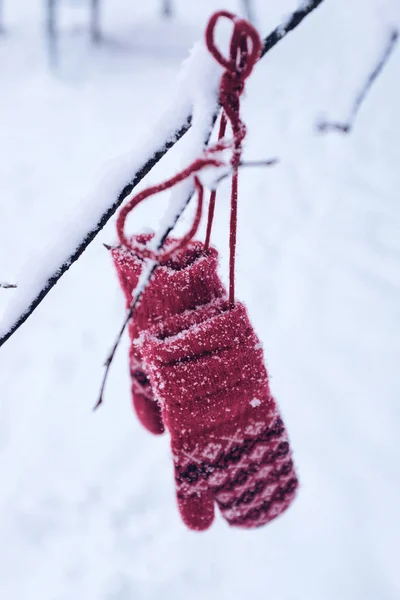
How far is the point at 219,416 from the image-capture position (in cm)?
97

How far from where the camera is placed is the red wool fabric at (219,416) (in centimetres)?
88

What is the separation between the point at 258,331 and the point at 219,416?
106cm

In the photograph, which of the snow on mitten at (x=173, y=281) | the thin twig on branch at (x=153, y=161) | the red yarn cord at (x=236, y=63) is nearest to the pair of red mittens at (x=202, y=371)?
the snow on mitten at (x=173, y=281)

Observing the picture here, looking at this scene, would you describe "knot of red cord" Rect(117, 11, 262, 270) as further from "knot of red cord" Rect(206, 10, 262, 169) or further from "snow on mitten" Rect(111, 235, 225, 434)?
"snow on mitten" Rect(111, 235, 225, 434)

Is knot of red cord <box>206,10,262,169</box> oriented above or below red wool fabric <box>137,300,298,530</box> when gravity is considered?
above

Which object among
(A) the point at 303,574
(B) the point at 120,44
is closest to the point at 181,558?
(A) the point at 303,574

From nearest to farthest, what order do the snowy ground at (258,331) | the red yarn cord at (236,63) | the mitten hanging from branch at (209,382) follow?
the red yarn cord at (236,63) → the mitten hanging from branch at (209,382) → the snowy ground at (258,331)

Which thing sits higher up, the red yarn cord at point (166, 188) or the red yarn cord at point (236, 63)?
the red yarn cord at point (236, 63)

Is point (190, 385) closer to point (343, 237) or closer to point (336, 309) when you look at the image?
point (336, 309)

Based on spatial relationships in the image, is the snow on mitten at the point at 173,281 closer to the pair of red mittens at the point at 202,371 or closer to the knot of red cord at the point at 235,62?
the pair of red mittens at the point at 202,371

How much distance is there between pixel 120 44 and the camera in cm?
341

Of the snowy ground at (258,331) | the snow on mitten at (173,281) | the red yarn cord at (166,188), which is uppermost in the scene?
the red yarn cord at (166,188)

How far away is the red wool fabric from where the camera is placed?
0.88m

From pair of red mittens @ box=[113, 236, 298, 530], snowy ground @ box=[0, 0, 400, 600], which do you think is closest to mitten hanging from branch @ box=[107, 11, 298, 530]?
pair of red mittens @ box=[113, 236, 298, 530]
